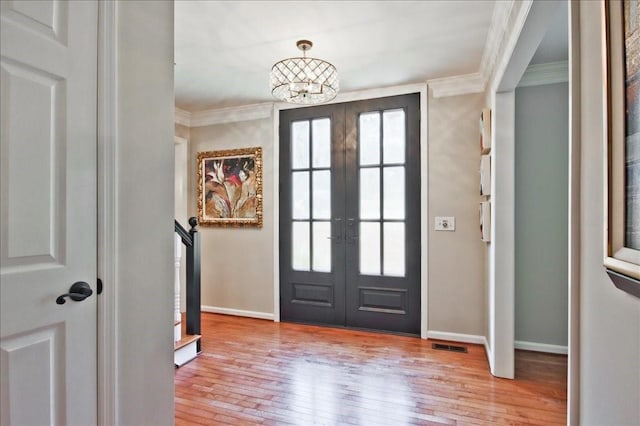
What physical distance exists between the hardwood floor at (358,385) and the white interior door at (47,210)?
1038 millimetres

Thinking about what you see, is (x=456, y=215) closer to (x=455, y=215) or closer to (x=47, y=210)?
(x=455, y=215)

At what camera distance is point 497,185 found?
2434 mm

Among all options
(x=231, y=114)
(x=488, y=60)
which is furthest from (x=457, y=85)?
(x=231, y=114)

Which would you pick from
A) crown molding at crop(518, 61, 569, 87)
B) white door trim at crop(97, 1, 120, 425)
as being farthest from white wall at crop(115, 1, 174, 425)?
crown molding at crop(518, 61, 569, 87)

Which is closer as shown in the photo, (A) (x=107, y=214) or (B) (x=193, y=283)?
(A) (x=107, y=214)

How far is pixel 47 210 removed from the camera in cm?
109

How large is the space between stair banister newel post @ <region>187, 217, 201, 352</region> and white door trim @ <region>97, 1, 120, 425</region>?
1670 mm

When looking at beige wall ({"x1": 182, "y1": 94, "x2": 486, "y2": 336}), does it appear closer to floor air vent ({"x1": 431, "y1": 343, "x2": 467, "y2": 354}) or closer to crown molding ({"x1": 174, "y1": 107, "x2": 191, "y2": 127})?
floor air vent ({"x1": 431, "y1": 343, "x2": 467, "y2": 354})

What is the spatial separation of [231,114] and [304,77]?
6.04ft

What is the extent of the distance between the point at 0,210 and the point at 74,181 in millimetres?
216

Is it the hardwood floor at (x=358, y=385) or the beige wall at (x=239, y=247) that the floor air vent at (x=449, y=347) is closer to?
the hardwood floor at (x=358, y=385)

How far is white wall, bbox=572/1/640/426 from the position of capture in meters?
0.78

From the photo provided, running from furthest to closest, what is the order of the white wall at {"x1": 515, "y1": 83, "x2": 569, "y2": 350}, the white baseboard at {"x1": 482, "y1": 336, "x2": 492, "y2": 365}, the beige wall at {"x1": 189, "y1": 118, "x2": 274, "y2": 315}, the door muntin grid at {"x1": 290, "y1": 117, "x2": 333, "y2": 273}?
the beige wall at {"x1": 189, "y1": 118, "x2": 274, "y2": 315}
the door muntin grid at {"x1": 290, "y1": 117, "x2": 333, "y2": 273}
the white wall at {"x1": 515, "y1": 83, "x2": 569, "y2": 350}
the white baseboard at {"x1": 482, "y1": 336, "x2": 492, "y2": 365}

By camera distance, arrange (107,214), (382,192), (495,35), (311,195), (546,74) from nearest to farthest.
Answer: (107,214) → (495,35) → (546,74) → (382,192) → (311,195)
